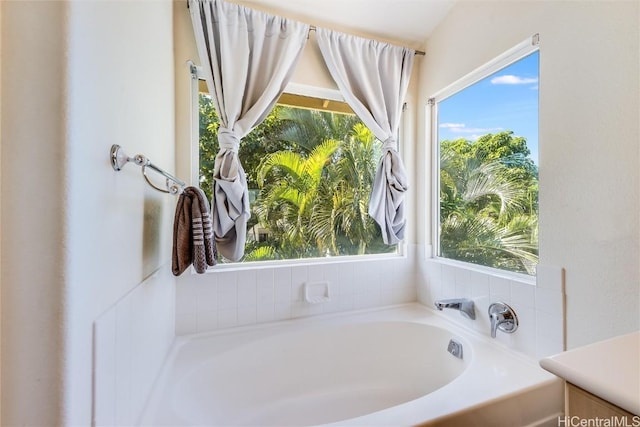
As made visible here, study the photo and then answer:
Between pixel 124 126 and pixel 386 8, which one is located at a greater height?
pixel 386 8

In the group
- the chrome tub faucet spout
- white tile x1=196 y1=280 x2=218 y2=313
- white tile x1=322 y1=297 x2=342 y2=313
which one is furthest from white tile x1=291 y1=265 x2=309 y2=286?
the chrome tub faucet spout

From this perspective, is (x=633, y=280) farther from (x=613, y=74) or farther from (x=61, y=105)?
(x=61, y=105)

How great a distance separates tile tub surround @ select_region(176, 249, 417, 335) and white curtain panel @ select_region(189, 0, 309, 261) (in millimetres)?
212

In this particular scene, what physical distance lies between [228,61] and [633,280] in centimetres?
205

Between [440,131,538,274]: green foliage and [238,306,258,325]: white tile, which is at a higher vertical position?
[440,131,538,274]: green foliage

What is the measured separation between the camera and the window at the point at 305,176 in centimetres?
181

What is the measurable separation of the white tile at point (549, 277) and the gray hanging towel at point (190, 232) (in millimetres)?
1517

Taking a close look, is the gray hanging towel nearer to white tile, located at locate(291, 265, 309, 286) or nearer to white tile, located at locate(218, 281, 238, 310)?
white tile, located at locate(218, 281, 238, 310)

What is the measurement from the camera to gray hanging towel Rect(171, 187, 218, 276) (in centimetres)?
122

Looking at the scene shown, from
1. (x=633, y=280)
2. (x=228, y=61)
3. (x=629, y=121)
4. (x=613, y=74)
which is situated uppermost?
(x=228, y=61)

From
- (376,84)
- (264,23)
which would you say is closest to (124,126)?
(264,23)

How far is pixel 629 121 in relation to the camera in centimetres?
99

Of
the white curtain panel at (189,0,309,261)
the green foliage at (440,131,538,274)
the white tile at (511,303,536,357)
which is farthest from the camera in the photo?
the white curtain panel at (189,0,309,261)

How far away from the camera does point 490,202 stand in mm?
1628
